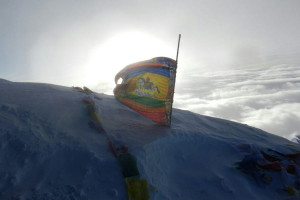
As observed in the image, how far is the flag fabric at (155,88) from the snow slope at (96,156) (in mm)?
573

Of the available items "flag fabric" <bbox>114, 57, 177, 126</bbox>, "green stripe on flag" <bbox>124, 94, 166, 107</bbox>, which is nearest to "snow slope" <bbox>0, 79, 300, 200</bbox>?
"flag fabric" <bbox>114, 57, 177, 126</bbox>

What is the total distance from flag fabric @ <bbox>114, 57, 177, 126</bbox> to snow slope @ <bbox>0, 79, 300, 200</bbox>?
573mm

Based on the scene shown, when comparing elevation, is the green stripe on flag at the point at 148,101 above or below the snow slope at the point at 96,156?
above

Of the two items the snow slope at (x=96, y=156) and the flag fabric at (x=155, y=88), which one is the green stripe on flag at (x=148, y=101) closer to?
the flag fabric at (x=155, y=88)

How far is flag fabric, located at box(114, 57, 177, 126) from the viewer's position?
8.46 meters

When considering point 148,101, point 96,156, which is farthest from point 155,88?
point 96,156

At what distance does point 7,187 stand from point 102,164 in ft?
7.07

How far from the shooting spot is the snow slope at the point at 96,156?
16.0 ft

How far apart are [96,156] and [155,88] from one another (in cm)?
388

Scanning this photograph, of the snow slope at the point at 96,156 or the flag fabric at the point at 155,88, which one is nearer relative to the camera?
the snow slope at the point at 96,156

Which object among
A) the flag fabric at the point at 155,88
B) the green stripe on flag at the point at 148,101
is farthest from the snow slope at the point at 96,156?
the green stripe on flag at the point at 148,101

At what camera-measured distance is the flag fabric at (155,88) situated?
846 cm

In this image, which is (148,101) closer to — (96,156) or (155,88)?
(155,88)

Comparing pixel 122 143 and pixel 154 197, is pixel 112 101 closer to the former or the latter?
pixel 122 143
